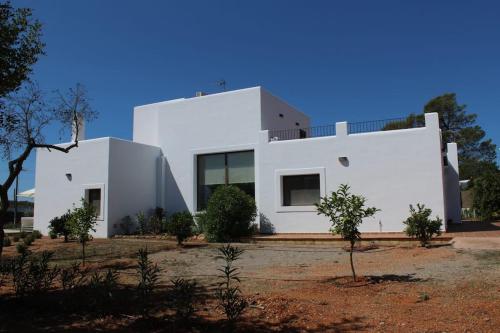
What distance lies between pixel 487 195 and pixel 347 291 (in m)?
18.3

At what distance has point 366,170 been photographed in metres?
15.6

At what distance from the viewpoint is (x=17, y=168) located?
9203 mm

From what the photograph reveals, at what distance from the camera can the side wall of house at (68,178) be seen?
18.0 m

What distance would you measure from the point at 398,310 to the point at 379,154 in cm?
1044

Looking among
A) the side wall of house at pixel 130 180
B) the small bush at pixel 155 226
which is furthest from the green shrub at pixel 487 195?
the side wall of house at pixel 130 180

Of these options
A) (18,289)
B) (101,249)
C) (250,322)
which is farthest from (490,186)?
(18,289)

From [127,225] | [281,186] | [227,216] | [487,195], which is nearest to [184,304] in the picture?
[227,216]

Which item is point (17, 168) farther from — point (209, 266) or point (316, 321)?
point (316, 321)

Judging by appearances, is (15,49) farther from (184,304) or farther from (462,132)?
(462,132)

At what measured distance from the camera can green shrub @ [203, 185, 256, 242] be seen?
15539 mm

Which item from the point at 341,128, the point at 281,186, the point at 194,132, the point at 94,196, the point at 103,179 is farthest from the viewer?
the point at 194,132

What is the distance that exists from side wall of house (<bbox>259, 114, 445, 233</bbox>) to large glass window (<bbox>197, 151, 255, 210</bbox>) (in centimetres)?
103

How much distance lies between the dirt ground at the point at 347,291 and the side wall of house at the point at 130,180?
6.06 m

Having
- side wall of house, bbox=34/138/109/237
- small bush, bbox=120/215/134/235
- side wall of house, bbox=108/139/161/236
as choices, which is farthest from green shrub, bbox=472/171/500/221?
side wall of house, bbox=34/138/109/237
